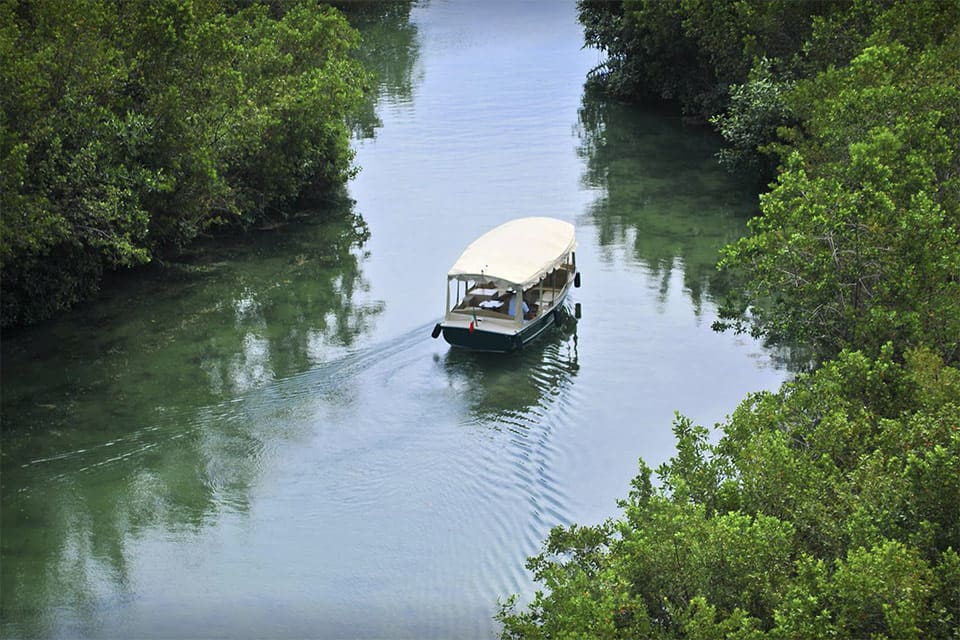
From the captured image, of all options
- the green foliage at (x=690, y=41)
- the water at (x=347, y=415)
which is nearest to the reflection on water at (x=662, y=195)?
the water at (x=347, y=415)

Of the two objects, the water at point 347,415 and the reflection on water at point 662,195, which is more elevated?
the reflection on water at point 662,195

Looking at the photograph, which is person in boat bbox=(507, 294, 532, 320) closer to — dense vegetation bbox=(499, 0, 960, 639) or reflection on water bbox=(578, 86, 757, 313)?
reflection on water bbox=(578, 86, 757, 313)

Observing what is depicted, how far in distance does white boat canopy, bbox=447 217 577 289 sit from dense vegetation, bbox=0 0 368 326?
7.02m

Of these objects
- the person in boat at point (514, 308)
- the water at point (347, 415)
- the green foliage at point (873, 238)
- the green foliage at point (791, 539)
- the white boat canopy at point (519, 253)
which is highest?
the green foliage at point (873, 238)

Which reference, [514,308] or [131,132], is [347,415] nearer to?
[514,308]

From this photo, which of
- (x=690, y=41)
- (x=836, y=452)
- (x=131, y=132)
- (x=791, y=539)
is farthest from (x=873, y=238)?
(x=690, y=41)

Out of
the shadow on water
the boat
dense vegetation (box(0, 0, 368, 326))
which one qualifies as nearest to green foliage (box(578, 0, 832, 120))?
the boat

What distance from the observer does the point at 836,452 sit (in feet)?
46.3

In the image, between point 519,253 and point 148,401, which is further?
point 519,253

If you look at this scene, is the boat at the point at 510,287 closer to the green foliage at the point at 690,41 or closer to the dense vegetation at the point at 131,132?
the dense vegetation at the point at 131,132

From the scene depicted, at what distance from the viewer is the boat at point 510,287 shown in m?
26.3

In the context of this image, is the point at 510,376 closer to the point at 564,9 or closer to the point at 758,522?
the point at 758,522

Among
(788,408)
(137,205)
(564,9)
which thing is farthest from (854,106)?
(564,9)

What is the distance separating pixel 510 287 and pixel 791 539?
1468 cm
